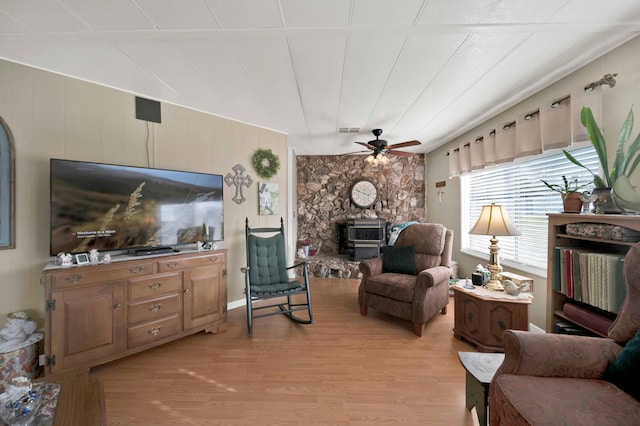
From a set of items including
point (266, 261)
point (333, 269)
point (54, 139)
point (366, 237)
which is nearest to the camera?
point (54, 139)

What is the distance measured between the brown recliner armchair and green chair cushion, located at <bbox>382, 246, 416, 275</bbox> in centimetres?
3

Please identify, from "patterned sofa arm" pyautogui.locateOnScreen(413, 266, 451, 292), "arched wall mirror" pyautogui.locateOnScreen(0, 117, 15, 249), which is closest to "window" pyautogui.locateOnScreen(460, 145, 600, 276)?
"patterned sofa arm" pyautogui.locateOnScreen(413, 266, 451, 292)

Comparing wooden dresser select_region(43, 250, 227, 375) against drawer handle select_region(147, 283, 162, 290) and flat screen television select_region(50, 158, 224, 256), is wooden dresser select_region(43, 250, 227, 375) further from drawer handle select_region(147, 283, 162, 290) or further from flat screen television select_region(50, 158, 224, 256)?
flat screen television select_region(50, 158, 224, 256)

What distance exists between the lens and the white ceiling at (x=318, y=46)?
136 cm

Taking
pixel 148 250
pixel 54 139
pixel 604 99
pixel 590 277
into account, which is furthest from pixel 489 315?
pixel 54 139

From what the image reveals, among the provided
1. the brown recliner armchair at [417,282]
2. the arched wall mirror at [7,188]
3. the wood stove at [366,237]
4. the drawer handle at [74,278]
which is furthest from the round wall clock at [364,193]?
the arched wall mirror at [7,188]

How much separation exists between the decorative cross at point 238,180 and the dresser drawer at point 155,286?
4.02ft

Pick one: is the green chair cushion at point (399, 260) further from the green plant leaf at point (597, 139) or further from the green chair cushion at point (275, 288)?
the green plant leaf at point (597, 139)

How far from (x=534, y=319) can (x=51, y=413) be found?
11.4 feet

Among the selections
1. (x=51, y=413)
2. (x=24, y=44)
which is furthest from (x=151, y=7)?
(x=51, y=413)

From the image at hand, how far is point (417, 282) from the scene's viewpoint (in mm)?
2342

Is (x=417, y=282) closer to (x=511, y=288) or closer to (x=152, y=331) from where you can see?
(x=511, y=288)

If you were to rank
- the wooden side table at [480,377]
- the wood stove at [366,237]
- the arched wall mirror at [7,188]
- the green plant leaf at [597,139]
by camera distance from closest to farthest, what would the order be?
the wooden side table at [480,377] < the green plant leaf at [597,139] < the arched wall mirror at [7,188] < the wood stove at [366,237]

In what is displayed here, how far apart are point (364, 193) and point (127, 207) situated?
3936 mm
